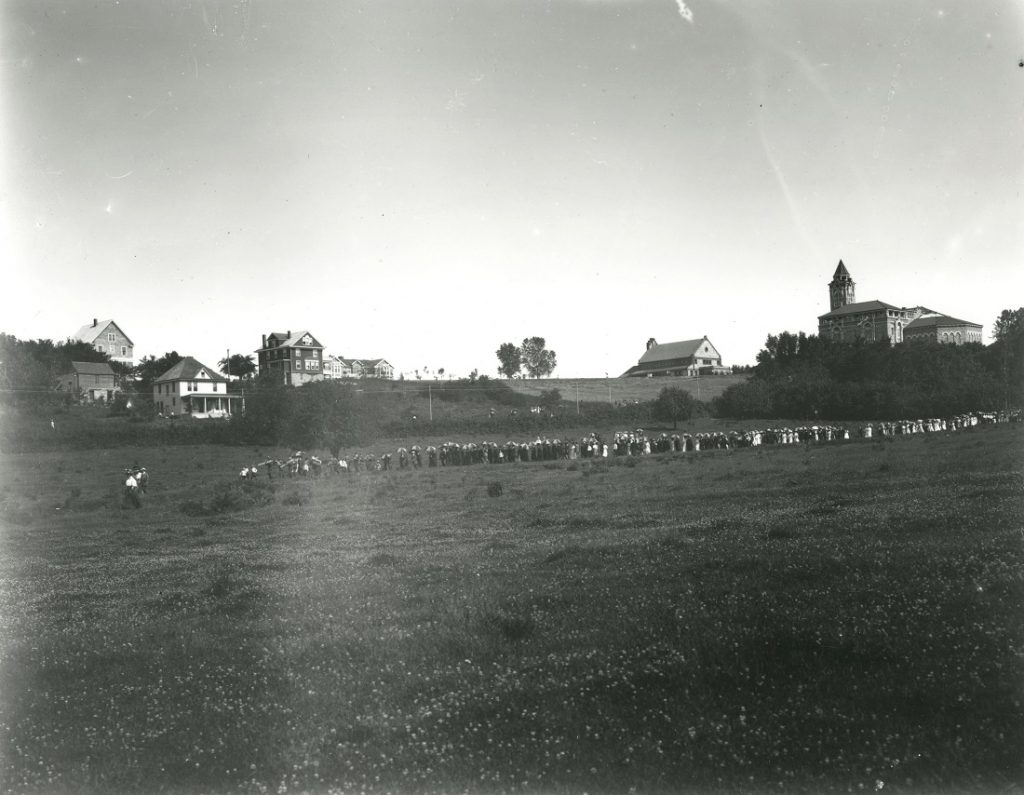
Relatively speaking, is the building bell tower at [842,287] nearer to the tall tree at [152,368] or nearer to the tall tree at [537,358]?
the tall tree at [537,358]

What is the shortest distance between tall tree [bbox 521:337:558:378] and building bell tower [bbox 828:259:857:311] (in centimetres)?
6568

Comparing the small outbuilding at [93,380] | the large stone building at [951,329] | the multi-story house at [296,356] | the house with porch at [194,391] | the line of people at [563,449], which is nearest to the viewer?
the line of people at [563,449]

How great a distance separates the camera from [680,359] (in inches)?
6186

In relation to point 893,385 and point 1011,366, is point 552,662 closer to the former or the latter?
point 893,385

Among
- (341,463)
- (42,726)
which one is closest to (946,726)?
(42,726)

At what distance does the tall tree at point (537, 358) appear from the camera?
160 metres

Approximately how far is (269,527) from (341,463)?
2607 centimetres

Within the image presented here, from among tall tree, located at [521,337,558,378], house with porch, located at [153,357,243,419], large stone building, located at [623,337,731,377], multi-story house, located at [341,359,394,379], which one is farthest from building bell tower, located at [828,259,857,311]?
house with porch, located at [153,357,243,419]

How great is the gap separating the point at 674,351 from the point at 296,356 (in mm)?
80141

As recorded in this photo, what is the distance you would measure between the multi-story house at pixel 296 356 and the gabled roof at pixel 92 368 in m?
22.8

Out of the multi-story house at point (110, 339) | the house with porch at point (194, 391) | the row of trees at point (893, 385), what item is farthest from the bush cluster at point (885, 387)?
the multi-story house at point (110, 339)

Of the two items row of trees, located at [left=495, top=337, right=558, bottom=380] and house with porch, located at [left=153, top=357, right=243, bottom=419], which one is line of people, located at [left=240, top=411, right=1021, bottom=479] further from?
row of trees, located at [left=495, top=337, right=558, bottom=380]

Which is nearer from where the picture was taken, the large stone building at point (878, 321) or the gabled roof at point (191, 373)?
the gabled roof at point (191, 373)

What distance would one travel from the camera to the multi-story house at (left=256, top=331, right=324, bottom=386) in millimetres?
120875
